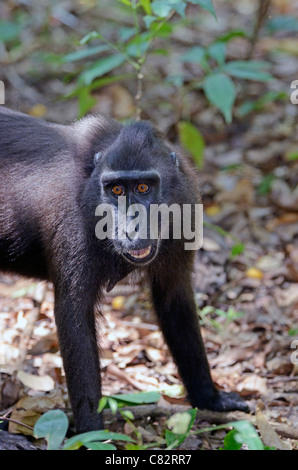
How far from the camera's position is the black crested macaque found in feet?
15.5

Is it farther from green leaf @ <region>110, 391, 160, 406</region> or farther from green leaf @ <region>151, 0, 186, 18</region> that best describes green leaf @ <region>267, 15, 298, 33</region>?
green leaf @ <region>110, 391, 160, 406</region>

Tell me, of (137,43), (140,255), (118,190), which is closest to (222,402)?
(140,255)

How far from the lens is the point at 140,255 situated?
4.64 m

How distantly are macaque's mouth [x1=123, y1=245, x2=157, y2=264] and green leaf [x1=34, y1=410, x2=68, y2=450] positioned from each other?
1.20 m

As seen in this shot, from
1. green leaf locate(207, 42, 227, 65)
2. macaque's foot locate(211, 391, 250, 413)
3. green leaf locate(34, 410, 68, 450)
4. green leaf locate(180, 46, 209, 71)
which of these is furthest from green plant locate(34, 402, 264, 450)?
green leaf locate(180, 46, 209, 71)

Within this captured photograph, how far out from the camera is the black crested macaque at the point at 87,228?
473 centimetres

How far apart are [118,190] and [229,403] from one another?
187 centimetres

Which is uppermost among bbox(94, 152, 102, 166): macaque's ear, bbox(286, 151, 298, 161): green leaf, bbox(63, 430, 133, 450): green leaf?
bbox(286, 151, 298, 161): green leaf

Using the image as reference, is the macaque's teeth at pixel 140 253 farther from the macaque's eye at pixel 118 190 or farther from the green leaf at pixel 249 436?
the green leaf at pixel 249 436

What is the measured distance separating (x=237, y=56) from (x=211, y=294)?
496cm

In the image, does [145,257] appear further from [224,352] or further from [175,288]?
[224,352]

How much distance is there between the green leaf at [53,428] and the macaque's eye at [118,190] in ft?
5.21

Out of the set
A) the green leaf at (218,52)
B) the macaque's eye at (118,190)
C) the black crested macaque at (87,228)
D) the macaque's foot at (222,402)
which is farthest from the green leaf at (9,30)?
the macaque's foot at (222,402)

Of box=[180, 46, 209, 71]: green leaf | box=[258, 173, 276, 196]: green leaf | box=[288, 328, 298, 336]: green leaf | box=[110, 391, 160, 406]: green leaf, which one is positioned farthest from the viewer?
box=[258, 173, 276, 196]: green leaf
